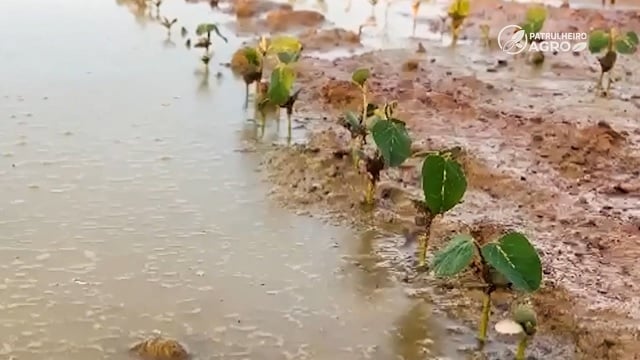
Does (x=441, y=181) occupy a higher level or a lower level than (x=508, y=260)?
higher

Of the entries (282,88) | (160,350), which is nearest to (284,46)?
(282,88)

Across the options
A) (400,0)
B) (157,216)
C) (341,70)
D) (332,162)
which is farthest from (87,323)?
(400,0)

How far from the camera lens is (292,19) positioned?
367 inches

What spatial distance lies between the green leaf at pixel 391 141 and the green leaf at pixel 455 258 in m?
0.98

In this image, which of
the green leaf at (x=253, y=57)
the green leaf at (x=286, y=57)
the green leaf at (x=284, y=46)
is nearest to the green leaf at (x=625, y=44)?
the green leaf at (x=284, y=46)

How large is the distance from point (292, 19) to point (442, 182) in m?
6.02

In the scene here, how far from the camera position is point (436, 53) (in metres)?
8.06

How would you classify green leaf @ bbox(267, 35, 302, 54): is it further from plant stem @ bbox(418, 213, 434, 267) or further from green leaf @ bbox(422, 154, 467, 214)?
green leaf @ bbox(422, 154, 467, 214)

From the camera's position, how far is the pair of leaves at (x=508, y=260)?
307cm

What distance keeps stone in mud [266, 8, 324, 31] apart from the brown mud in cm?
160

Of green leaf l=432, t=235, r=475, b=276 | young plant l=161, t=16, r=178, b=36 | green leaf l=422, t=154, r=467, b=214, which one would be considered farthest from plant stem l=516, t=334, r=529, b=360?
young plant l=161, t=16, r=178, b=36

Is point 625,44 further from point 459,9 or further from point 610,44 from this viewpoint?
point 459,9

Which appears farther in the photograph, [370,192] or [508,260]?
[370,192]

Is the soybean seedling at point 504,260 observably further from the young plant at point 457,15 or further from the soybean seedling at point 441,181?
the young plant at point 457,15
